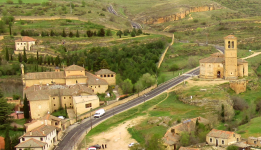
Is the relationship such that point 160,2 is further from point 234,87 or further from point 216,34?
point 234,87

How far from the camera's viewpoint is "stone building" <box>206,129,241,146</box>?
47750mm

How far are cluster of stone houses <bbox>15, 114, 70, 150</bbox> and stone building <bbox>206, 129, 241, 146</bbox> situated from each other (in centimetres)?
1561

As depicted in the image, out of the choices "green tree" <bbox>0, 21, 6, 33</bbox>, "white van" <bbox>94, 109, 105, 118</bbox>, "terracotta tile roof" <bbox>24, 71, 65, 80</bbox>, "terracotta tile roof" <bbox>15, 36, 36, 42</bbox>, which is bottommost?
"white van" <bbox>94, 109, 105, 118</bbox>

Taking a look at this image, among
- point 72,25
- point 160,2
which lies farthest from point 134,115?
point 160,2

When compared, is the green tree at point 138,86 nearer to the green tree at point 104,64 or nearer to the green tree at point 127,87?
the green tree at point 127,87

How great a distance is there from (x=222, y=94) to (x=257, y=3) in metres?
115

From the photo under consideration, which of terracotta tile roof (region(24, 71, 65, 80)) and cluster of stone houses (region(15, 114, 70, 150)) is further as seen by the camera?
terracotta tile roof (region(24, 71, 65, 80))

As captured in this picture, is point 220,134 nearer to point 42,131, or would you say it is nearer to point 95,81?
point 42,131

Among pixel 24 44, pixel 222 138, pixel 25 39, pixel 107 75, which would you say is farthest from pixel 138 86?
pixel 25 39

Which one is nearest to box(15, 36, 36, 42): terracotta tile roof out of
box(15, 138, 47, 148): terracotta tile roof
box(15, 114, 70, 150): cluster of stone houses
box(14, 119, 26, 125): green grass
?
box(14, 119, 26, 125): green grass

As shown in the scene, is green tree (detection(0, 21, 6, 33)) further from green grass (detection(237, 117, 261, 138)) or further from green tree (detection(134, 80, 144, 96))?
green grass (detection(237, 117, 261, 138))

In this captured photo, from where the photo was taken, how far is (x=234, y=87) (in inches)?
2628

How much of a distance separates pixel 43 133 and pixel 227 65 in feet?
91.9

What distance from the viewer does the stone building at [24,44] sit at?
8400 centimetres
